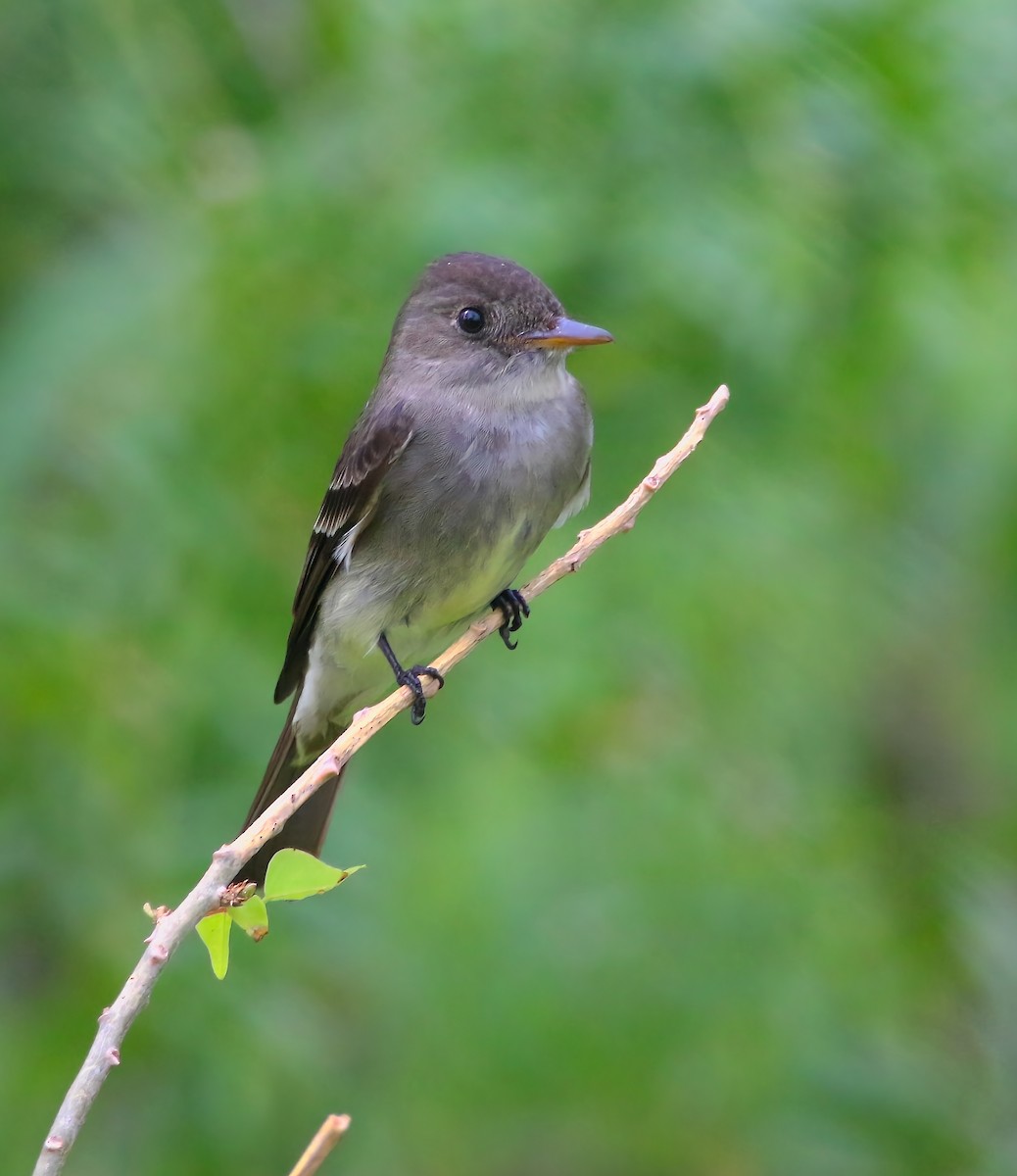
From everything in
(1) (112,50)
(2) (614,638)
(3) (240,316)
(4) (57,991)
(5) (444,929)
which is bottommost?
(4) (57,991)

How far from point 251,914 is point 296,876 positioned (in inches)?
2.6

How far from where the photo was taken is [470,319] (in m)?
3.67

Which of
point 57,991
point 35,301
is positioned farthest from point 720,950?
point 35,301

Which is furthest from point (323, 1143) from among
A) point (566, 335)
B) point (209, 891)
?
point (566, 335)

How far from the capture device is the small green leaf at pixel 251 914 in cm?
175

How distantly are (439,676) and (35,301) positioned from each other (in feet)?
3.94

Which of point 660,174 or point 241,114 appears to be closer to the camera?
point 660,174

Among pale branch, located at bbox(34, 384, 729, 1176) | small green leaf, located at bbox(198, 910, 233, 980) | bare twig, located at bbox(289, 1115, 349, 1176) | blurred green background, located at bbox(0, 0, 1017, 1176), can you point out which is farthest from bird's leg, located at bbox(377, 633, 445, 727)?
bare twig, located at bbox(289, 1115, 349, 1176)

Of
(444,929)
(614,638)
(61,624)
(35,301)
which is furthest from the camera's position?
(444,929)

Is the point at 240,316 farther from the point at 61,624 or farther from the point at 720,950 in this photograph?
the point at 720,950

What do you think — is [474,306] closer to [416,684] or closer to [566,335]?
[566,335]

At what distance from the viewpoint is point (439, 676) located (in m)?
3.39

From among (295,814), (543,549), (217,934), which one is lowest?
(217,934)

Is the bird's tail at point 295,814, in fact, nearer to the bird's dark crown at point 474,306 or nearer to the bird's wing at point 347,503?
the bird's wing at point 347,503
